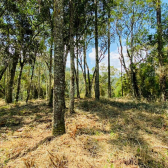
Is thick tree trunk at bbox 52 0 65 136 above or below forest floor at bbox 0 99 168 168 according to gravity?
above

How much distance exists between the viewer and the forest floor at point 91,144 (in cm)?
286

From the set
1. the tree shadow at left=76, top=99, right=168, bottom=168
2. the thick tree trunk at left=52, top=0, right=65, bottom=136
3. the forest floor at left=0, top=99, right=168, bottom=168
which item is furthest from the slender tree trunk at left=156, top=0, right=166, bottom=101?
the thick tree trunk at left=52, top=0, right=65, bottom=136

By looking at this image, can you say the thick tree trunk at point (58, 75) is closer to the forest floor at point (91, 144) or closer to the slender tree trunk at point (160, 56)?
the forest floor at point (91, 144)

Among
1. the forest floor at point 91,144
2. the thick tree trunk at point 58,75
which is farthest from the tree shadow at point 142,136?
the thick tree trunk at point 58,75

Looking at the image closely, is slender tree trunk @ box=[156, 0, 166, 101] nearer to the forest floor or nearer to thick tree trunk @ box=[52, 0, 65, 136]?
the forest floor

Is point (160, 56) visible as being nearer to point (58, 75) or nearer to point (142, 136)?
point (142, 136)

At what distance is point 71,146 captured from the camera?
3484 millimetres

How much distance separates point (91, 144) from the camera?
3.60 m

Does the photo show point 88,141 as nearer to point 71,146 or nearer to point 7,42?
point 71,146

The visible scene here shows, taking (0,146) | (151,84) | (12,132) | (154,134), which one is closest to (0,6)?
(12,132)

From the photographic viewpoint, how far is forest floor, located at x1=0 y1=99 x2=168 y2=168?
286 centimetres

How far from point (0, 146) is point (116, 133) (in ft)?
12.7

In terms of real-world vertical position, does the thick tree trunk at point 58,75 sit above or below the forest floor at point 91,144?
above

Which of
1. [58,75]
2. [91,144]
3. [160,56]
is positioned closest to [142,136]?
[91,144]
